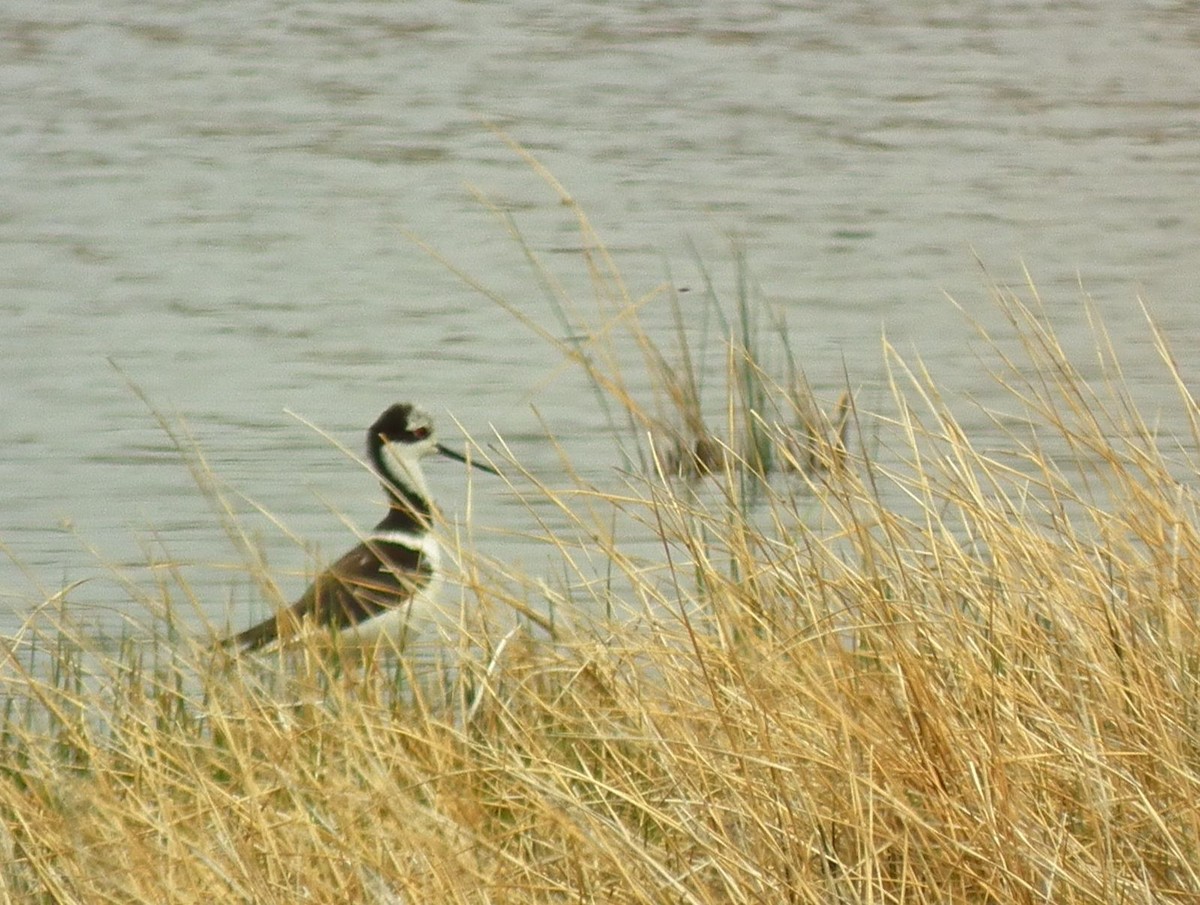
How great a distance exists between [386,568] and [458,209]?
6582 mm

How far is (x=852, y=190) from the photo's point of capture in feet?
36.9

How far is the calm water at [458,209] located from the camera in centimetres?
670

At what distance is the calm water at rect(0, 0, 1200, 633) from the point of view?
6.70m

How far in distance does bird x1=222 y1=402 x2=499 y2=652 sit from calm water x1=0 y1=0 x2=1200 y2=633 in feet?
0.83

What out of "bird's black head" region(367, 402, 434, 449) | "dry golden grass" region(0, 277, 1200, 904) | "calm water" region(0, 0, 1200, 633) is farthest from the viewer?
"calm water" region(0, 0, 1200, 633)

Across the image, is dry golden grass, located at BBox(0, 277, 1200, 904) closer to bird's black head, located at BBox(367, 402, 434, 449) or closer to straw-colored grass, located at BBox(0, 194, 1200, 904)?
straw-colored grass, located at BBox(0, 194, 1200, 904)

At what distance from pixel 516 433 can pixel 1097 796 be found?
14.2ft

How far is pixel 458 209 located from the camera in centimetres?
1066

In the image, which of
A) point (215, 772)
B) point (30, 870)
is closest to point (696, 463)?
point (215, 772)

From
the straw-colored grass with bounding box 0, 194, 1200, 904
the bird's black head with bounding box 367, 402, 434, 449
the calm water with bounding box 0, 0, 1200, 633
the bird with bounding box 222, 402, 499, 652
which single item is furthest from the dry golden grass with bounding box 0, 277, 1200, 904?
the bird's black head with bounding box 367, 402, 434, 449

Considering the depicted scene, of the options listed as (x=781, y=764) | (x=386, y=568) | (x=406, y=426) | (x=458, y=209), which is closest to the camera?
(x=781, y=764)

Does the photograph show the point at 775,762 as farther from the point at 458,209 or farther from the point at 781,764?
the point at 458,209

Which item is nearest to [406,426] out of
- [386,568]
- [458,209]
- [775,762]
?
[386,568]

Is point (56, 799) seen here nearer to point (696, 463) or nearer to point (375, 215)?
point (696, 463)
